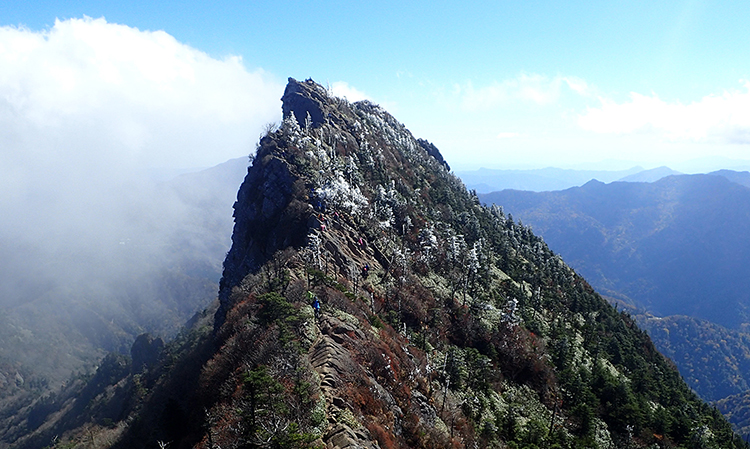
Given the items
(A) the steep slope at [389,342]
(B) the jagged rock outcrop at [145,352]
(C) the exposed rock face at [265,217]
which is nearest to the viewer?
(A) the steep slope at [389,342]

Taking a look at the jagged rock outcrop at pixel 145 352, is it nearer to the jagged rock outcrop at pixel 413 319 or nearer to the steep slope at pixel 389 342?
the steep slope at pixel 389 342

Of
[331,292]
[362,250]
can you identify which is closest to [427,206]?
[362,250]

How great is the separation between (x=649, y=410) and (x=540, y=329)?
936 inches

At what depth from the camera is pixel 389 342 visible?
4869 cm

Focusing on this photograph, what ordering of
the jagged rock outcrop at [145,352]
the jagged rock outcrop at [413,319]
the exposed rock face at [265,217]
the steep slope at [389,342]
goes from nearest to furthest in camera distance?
1. the steep slope at [389,342]
2. the jagged rock outcrop at [413,319]
3. the exposed rock face at [265,217]
4. the jagged rock outcrop at [145,352]

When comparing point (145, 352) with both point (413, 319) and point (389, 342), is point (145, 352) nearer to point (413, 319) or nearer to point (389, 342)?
point (413, 319)

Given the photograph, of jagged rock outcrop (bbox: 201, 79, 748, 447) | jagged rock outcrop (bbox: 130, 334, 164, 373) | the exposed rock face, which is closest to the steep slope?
jagged rock outcrop (bbox: 201, 79, 748, 447)

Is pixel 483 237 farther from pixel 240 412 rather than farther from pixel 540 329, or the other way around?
pixel 240 412

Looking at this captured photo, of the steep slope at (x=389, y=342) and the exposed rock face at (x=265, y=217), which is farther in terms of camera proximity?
the exposed rock face at (x=265, y=217)

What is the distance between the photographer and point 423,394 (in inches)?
1727

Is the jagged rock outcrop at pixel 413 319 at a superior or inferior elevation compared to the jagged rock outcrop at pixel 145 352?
superior

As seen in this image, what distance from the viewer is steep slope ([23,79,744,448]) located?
104 ft

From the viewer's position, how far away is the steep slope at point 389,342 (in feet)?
104

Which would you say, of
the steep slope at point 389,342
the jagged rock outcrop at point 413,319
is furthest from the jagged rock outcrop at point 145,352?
the jagged rock outcrop at point 413,319
